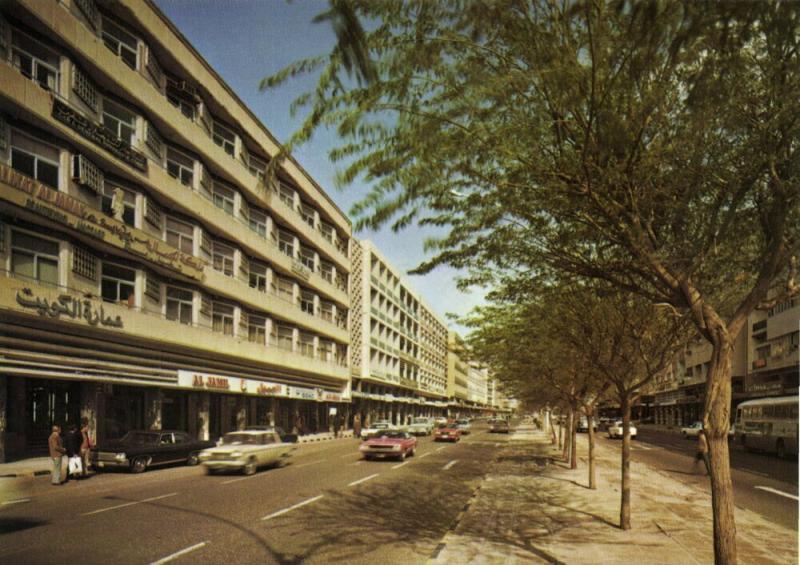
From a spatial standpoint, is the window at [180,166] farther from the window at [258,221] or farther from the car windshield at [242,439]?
the car windshield at [242,439]

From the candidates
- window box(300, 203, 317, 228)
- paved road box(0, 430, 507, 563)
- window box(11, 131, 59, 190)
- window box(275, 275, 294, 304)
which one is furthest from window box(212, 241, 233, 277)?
paved road box(0, 430, 507, 563)

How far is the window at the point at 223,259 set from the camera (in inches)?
1286

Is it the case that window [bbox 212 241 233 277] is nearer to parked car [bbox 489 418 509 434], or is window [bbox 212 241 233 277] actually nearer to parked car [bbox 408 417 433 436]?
parked car [bbox 408 417 433 436]

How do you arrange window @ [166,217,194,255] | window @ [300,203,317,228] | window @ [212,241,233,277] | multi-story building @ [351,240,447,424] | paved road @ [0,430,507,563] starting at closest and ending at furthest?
paved road @ [0,430,507,563] < window @ [166,217,194,255] < window @ [212,241,233,277] < window @ [300,203,317,228] < multi-story building @ [351,240,447,424]

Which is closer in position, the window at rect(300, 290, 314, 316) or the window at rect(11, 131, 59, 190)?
the window at rect(11, 131, 59, 190)

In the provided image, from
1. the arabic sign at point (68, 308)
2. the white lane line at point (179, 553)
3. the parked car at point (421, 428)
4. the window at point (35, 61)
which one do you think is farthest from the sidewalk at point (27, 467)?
the parked car at point (421, 428)

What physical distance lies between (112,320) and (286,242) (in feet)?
69.9

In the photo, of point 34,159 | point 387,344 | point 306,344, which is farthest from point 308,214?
point 34,159

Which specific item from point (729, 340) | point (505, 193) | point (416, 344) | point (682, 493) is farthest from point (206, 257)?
point (416, 344)

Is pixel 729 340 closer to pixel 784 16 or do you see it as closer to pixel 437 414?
pixel 784 16

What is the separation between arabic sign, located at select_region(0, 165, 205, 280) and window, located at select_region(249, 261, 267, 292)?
29.5ft

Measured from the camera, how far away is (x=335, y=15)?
362 centimetres

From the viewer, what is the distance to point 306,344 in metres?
46.9

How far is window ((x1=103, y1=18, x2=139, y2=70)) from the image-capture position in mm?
23734
